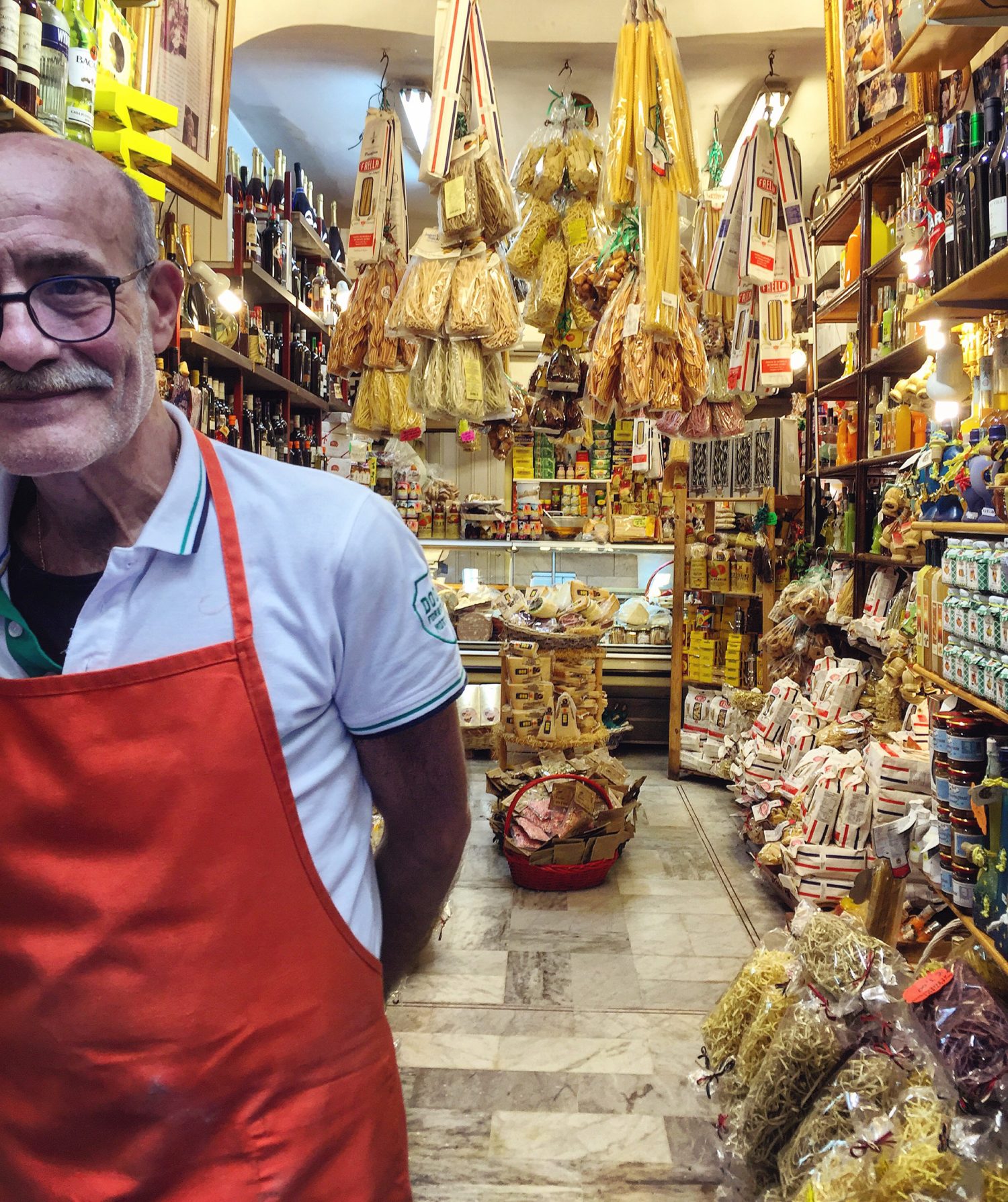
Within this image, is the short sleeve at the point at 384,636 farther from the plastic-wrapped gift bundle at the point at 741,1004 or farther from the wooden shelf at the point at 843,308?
the wooden shelf at the point at 843,308

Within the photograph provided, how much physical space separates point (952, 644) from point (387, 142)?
280cm

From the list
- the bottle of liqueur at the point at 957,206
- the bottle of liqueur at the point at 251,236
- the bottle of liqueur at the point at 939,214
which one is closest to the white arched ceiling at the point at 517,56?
the bottle of liqueur at the point at 251,236

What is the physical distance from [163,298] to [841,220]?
4561 mm

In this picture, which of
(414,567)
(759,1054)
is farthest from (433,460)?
(414,567)

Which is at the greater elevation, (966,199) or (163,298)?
(966,199)

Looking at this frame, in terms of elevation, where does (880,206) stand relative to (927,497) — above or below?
above

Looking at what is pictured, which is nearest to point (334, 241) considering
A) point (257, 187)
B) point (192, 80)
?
point (257, 187)

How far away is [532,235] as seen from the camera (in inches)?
143

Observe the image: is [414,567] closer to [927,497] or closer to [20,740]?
[20,740]

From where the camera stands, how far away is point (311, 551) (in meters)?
0.98

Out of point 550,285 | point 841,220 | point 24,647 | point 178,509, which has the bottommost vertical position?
point 24,647

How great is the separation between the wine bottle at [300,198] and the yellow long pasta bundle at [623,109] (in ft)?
9.19

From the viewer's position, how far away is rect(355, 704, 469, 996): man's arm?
1.09m

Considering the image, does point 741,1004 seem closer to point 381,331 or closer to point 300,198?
point 381,331
